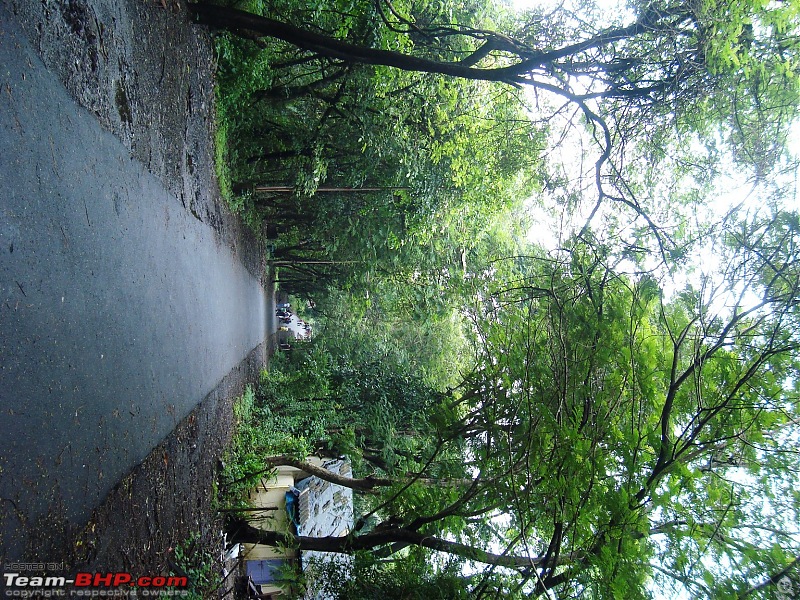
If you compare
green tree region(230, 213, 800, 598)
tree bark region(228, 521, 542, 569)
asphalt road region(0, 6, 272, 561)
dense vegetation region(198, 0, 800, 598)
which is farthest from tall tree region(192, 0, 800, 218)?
tree bark region(228, 521, 542, 569)

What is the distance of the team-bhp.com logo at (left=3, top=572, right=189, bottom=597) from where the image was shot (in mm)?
2963

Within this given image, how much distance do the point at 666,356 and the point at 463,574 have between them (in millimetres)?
3506

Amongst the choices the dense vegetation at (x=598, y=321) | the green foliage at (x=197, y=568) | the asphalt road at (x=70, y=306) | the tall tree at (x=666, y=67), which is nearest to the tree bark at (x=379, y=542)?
the dense vegetation at (x=598, y=321)

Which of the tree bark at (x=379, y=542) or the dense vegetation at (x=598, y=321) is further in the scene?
the tree bark at (x=379, y=542)

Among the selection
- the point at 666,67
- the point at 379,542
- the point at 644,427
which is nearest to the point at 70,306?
the point at 644,427

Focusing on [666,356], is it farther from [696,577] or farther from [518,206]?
[518,206]

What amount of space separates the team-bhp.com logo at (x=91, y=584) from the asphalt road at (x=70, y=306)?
0.20 metres

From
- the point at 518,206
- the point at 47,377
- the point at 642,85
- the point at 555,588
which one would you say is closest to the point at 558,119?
the point at 642,85
